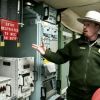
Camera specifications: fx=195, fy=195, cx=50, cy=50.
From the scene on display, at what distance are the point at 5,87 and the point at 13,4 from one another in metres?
1.19

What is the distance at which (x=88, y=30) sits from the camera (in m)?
2.38

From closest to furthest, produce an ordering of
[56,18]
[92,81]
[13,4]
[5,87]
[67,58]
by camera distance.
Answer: [92,81], [5,87], [67,58], [13,4], [56,18]

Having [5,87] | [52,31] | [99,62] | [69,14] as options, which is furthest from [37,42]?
[69,14]

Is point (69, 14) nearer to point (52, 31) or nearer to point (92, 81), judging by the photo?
point (52, 31)

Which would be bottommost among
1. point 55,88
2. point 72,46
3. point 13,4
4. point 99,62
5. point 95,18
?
point 55,88

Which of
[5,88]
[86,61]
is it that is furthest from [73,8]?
[5,88]

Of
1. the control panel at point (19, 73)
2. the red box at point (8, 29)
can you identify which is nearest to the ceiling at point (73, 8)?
the red box at point (8, 29)

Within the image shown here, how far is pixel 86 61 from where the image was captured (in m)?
2.31

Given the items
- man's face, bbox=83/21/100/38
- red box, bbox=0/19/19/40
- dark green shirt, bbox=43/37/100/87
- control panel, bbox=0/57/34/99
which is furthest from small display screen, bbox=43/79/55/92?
man's face, bbox=83/21/100/38

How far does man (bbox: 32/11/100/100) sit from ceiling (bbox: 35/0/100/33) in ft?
3.63

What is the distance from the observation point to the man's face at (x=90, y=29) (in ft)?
7.81

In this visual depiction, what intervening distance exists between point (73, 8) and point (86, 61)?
6.41 ft

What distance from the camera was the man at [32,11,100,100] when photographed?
2295 millimetres

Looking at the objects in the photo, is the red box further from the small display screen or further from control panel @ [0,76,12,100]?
the small display screen
